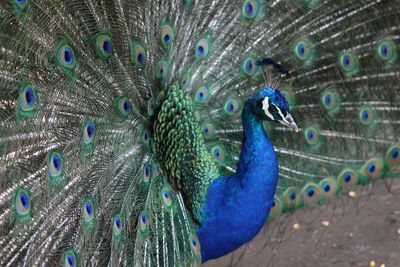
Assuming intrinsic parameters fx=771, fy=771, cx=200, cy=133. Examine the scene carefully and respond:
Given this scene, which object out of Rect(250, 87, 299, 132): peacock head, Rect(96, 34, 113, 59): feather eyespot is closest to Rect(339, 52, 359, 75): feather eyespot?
Rect(250, 87, 299, 132): peacock head

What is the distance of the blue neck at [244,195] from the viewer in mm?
2871

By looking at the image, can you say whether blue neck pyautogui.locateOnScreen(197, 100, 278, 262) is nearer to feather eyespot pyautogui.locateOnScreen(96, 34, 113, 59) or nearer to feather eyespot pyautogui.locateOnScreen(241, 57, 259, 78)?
feather eyespot pyautogui.locateOnScreen(241, 57, 259, 78)

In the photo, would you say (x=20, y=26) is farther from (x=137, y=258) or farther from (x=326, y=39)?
(x=326, y=39)

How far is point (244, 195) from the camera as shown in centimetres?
291

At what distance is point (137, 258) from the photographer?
2.69 m

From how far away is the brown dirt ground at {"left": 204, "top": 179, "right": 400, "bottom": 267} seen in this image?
374cm

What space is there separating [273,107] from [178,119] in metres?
0.38

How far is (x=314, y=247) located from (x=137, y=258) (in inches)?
55.8

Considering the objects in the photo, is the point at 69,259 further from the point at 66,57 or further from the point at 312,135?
the point at 312,135

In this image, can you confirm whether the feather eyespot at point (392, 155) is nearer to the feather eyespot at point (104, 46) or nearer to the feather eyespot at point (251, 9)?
the feather eyespot at point (251, 9)

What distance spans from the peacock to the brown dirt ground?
0.34 metres

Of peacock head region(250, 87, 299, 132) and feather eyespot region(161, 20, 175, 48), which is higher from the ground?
feather eyespot region(161, 20, 175, 48)

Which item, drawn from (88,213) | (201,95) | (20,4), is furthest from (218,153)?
(20,4)

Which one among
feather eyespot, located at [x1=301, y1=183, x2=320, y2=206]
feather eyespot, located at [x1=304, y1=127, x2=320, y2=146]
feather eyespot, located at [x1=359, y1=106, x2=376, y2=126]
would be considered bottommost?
feather eyespot, located at [x1=301, y1=183, x2=320, y2=206]
